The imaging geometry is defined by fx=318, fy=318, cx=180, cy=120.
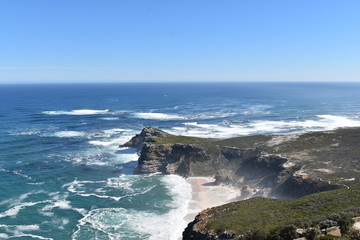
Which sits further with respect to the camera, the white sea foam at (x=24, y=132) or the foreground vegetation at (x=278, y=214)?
the white sea foam at (x=24, y=132)

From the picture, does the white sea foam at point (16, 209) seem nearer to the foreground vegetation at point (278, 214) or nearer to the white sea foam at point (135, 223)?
the white sea foam at point (135, 223)

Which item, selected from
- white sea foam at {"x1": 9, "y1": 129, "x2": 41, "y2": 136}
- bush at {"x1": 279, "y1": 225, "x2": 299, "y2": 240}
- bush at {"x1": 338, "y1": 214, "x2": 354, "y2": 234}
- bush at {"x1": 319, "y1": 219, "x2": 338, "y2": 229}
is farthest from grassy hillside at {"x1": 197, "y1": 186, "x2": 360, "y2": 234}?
white sea foam at {"x1": 9, "y1": 129, "x2": 41, "y2": 136}

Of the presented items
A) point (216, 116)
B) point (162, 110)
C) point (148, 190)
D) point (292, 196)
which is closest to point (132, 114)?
point (162, 110)

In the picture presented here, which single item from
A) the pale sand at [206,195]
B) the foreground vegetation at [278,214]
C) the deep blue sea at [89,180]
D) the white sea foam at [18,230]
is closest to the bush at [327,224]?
the foreground vegetation at [278,214]

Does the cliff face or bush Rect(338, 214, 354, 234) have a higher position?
bush Rect(338, 214, 354, 234)

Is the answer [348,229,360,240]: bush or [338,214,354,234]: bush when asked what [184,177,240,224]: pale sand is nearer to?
[338,214,354,234]: bush
